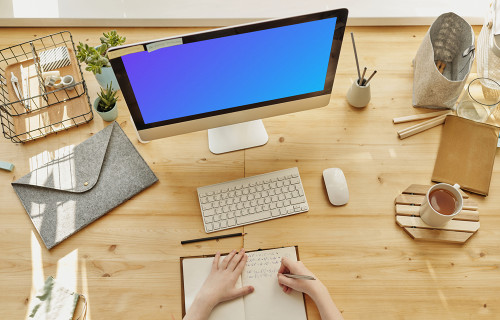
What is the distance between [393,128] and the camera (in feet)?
3.95

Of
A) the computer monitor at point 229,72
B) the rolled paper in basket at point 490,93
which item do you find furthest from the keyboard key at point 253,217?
the rolled paper in basket at point 490,93

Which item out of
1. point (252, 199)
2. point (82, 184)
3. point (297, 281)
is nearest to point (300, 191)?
point (252, 199)

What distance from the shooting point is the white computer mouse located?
1077 mm

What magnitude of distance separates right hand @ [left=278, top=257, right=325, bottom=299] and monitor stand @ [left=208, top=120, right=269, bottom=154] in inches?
13.7

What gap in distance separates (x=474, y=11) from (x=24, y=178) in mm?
1488

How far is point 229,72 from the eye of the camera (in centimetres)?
95

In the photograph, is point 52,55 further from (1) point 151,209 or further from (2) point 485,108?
(2) point 485,108

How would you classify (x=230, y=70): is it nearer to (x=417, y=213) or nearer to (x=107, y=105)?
(x=107, y=105)

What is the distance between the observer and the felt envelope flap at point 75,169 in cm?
109

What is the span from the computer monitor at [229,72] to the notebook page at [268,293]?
357 mm

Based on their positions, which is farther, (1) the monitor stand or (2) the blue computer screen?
(1) the monitor stand

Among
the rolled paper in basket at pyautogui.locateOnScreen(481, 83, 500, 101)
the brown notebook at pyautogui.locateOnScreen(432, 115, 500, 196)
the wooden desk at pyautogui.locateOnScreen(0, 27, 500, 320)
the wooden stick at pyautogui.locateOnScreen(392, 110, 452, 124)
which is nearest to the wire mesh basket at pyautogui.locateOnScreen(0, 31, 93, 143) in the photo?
the wooden desk at pyautogui.locateOnScreen(0, 27, 500, 320)

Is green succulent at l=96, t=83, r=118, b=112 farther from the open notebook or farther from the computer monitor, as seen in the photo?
the open notebook

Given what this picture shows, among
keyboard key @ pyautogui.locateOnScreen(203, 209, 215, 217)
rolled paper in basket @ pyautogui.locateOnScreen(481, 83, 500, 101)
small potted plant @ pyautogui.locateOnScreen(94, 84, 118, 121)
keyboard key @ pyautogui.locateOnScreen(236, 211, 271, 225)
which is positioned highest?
small potted plant @ pyautogui.locateOnScreen(94, 84, 118, 121)
